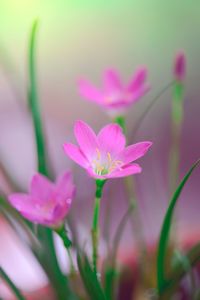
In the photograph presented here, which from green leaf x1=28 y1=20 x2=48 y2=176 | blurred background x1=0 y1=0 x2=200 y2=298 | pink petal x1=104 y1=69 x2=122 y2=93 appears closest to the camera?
green leaf x1=28 y1=20 x2=48 y2=176

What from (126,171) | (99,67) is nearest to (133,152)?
(126,171)

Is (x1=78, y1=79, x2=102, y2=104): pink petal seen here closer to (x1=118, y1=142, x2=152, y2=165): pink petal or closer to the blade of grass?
the blade of grass

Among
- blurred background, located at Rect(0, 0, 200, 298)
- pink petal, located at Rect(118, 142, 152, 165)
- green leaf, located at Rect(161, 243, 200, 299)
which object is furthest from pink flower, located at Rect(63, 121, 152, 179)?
blurred background, located at Rect(0, 0, 200, 298)

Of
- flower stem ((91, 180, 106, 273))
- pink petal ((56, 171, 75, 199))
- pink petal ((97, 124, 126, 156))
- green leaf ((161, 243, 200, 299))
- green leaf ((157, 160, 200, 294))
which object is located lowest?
green leaf ((161, 243, 200, 299))

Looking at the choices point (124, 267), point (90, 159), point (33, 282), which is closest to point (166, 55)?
point (33, 282)

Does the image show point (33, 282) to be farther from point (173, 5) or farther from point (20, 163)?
point (173, 5)

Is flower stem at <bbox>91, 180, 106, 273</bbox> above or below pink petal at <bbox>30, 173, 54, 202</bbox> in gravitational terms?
below

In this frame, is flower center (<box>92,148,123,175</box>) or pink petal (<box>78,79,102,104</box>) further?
pink petal (<box>78,79,102,104</box>)

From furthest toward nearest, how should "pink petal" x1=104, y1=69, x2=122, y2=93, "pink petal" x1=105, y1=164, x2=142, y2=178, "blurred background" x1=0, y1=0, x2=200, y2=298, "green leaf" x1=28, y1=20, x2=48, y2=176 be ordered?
"blurred background" x1=0, y1=0, x2=200, y2=298 < "pink petal" x1=104, y1=69, x2=122, y2=93 < "green leaf" x1=28, y1=20, x2=48, y2=176 < "pink petal" x1=105, y1=164, x2=142, y2=178
